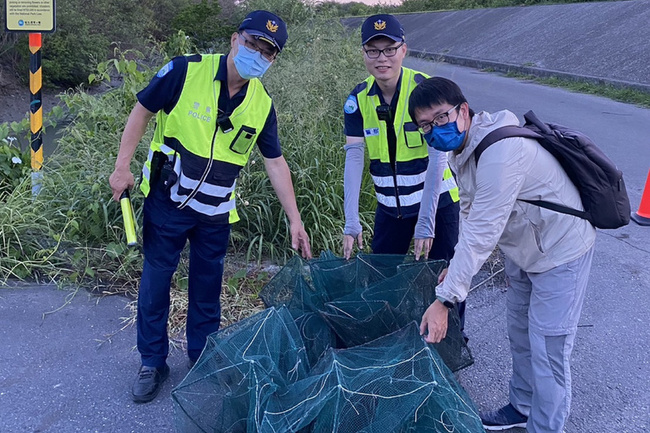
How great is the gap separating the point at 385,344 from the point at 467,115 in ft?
3.28

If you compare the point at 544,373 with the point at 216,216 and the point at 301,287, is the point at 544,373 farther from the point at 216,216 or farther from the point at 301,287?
the point at 216,216

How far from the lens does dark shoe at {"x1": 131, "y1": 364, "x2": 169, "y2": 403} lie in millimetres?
2879

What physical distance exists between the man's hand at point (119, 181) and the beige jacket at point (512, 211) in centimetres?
157

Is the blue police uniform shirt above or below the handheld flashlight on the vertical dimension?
above

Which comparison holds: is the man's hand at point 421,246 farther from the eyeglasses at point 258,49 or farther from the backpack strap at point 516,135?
the eyeglasses at point 258,49

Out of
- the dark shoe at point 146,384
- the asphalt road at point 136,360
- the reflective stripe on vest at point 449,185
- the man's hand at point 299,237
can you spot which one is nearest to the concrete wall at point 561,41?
the asphalt road at point 136,360

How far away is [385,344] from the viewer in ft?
7.86

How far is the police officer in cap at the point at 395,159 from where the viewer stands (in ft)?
9.24

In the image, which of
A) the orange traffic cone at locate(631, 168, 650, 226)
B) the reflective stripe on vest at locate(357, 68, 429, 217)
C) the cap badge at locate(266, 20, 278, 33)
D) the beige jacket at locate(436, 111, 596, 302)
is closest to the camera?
the beige jacket at locate(436, 111, 596, 302)

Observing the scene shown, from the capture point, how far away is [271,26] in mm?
2615

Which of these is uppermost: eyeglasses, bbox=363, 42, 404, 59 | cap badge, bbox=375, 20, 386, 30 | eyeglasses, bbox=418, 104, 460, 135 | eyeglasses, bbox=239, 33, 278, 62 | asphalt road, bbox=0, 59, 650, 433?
cap badge, bbox=375, 20, 386, 30

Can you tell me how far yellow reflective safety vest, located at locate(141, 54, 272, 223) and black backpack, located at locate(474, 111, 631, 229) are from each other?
1.12m

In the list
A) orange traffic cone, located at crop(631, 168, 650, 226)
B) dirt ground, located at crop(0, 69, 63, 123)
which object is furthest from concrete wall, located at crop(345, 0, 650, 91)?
dirt ground, located at crop(0, 69, 63, 123)

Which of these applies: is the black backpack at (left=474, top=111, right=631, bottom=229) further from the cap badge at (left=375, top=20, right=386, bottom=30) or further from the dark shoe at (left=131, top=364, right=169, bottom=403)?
the dark shoe at (left=131, top=364, right=169, bottom=403)
